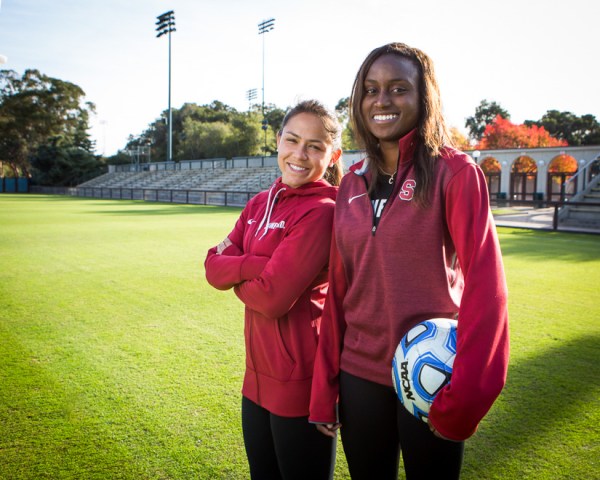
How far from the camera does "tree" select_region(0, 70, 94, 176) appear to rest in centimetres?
7294

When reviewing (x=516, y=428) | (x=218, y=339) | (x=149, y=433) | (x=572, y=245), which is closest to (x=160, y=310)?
(x=218, y=339)

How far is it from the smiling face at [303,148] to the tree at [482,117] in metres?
87.2

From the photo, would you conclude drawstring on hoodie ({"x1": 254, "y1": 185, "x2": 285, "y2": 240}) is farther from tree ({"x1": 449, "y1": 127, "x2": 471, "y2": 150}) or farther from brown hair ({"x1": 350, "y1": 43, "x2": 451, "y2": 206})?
tree ({"x1": 449, "y1": 127, "x2": 471, "y2": 150})

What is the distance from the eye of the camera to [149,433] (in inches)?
129

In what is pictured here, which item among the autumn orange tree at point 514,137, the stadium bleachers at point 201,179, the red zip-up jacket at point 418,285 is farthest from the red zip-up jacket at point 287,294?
the autumn orange tree at point 514,137

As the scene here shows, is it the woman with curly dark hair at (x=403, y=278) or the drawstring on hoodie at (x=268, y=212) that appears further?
the drawstring on hoodie at (x=268, y=212)

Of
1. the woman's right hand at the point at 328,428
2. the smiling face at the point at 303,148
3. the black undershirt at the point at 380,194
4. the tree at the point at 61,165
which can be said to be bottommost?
the woman's right hand at the point at 328,428

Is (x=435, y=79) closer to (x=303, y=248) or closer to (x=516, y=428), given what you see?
(x=303, y=248)

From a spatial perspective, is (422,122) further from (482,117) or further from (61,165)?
(482,117)

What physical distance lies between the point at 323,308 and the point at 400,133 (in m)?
0.82

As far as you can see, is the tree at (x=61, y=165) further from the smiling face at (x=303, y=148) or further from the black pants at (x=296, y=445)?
the black pants at (x=296, y=445)

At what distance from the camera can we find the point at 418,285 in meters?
1.79

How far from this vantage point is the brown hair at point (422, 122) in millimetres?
1769

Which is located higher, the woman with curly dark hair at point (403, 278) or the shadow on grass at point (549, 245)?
the woman with curly dark hair at point (403, 278)
